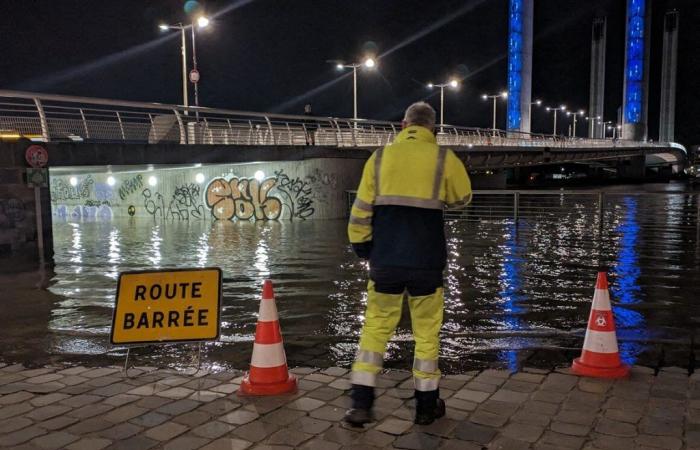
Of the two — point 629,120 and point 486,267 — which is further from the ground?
point 629,120

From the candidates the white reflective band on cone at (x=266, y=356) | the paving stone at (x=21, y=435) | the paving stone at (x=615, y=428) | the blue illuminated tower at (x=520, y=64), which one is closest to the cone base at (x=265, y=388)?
the white reflective band on cone at (x=266, y=356)

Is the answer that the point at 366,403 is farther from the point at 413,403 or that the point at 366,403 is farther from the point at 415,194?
the point at 415,194

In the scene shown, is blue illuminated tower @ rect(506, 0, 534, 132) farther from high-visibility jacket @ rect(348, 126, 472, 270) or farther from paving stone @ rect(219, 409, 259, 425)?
paving stone @ rect(219, 409, 259, 425)

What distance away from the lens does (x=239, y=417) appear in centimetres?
420

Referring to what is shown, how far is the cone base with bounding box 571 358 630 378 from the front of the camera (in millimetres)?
4910

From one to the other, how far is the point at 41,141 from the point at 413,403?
14776 millimetres

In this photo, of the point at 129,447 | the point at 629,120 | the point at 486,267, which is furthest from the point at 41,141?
the point at 629,120

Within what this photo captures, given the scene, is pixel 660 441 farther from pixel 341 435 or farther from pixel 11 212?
pixel 11 212

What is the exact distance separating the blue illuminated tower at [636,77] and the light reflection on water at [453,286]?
99.7 metres

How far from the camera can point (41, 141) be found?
16.0 m

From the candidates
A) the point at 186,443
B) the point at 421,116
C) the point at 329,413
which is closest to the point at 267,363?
the point at 329,413

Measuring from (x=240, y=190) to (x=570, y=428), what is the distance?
2232 cm

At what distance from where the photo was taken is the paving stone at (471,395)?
4.48 meters

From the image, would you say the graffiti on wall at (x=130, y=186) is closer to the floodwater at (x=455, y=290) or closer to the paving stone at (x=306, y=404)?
the floodwater at (x=455, y=290)
